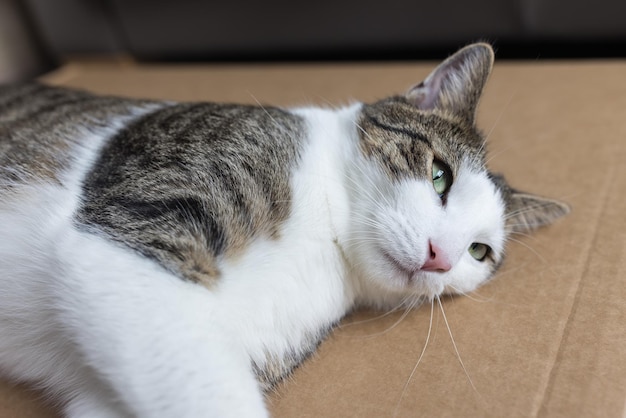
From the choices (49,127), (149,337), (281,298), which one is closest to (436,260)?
(281,298)

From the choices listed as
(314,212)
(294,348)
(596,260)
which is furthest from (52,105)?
(596,260)

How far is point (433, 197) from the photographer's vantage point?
120 centimetres

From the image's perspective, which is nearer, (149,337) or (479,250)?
(149,337)

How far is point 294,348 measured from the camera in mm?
1212

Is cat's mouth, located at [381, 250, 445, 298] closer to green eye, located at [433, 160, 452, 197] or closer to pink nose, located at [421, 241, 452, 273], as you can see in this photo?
pink nose, located at [421, 241, 452, 273]

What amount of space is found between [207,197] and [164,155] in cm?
17

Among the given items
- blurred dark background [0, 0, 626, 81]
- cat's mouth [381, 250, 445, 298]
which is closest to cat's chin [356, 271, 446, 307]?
cat's mouth [381, 250, 445, 298]

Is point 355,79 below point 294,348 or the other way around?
the other way around

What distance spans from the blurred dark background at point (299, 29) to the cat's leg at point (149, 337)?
1885 mm

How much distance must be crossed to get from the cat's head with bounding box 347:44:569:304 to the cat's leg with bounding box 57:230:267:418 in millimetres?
381

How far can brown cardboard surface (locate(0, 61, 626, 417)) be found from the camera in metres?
1.12

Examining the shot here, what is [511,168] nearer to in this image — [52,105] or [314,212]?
[314,212]

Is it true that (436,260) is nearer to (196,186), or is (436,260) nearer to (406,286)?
(406,286)

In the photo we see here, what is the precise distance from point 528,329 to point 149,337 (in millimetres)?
821
